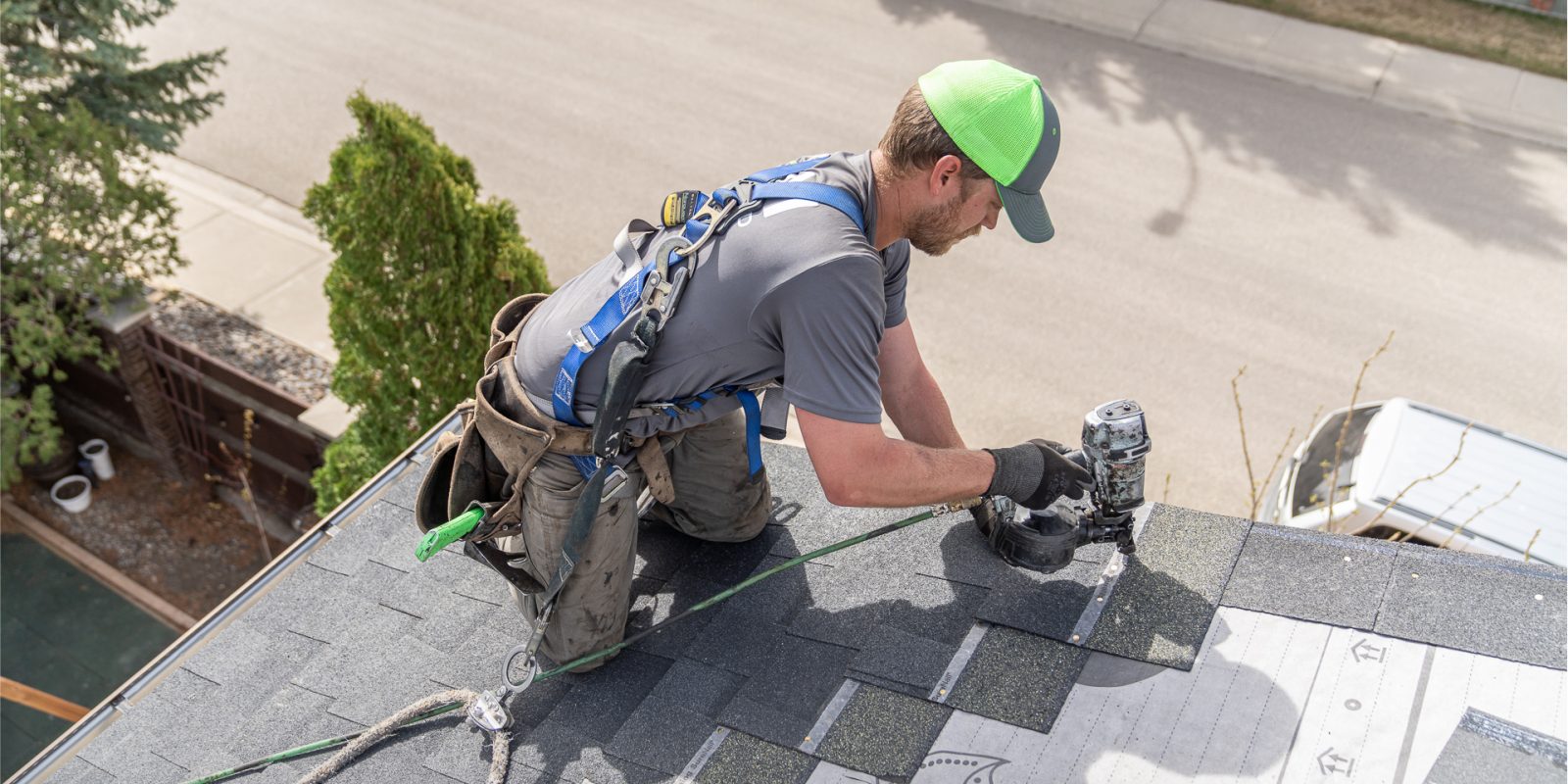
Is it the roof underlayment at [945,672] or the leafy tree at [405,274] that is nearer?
the roof underlayment at [945,672]

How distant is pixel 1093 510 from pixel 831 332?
3.72 feet

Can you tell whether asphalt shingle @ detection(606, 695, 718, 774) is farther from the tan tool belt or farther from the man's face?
the man's face

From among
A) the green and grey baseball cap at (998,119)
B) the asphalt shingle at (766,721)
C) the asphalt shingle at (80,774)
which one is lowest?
the asphalt shingle at (80,774)

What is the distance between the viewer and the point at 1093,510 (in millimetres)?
3543

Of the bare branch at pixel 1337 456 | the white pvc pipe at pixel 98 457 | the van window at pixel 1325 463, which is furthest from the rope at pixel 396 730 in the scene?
the white pvc pipe at pixel 98 457

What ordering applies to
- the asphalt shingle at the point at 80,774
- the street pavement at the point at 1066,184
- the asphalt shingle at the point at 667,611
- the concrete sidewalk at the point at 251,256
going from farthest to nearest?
the concrete sidewalk at the point at 251,256, the street pavement at the point at 1066,184, the asphalt shingle at the point at 667,611, the asphalt shingle at the point at 80,774

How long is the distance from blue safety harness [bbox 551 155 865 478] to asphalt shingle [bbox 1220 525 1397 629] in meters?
1.54

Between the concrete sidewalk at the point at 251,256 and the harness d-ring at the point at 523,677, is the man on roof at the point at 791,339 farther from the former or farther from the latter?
the concrete sidewalk at the point at 251,256

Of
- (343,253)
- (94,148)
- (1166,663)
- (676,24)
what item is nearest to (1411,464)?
(1166,663)

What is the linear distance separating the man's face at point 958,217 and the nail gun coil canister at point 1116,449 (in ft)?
2.03

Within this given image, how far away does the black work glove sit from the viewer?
3.35 metres

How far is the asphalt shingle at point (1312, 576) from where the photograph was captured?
10.9ft

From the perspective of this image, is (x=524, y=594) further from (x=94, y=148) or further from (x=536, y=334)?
(x=94, y=148)

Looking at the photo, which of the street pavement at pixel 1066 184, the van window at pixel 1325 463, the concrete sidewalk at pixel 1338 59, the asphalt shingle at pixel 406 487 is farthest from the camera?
the concrete sidewalk at pixel 1338 59
